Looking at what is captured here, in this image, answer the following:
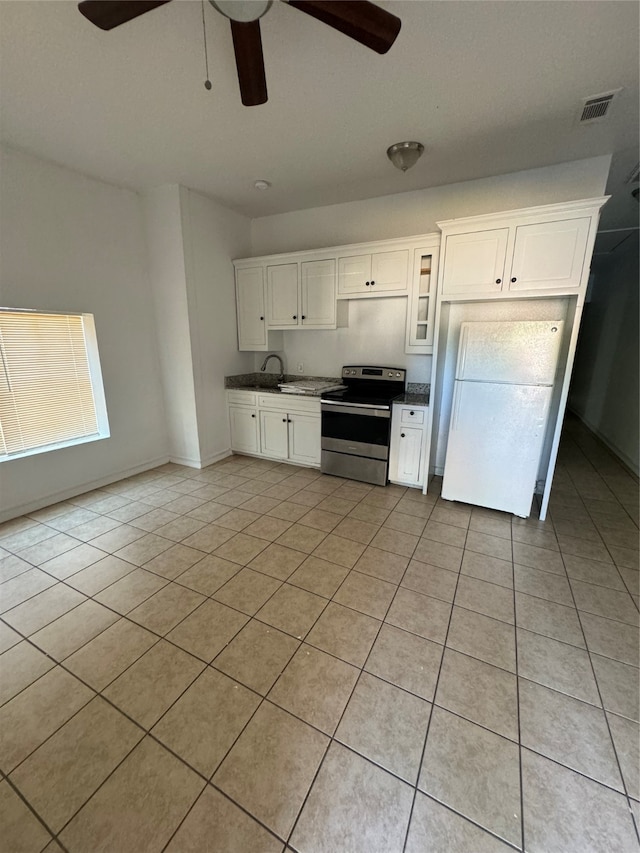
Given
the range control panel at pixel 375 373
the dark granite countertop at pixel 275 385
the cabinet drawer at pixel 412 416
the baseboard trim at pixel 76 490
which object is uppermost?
the range control panel at pixel 375 373

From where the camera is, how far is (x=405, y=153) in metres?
2.55

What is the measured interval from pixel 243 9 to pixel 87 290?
8.43 ft

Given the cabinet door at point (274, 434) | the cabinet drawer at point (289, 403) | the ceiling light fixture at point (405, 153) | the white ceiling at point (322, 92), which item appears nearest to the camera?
the white ceiling at point (322, 92)

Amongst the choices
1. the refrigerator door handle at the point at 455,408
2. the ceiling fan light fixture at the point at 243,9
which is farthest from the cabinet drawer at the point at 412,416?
the ceiling fan light fixture at the point at 243,9

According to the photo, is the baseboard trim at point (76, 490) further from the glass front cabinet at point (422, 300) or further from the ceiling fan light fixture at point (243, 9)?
the ceiling fan light fixture at point (243, 9)

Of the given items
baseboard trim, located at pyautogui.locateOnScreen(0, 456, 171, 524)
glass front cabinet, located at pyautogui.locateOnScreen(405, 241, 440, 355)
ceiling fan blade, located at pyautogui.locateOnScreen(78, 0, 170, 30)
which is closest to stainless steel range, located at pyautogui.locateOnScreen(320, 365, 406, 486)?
glass front cabinet, located at pyautogui.locateOnScreen(405, 241, 440, 355)

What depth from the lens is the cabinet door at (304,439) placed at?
3.76 meters

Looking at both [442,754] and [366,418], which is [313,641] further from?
[366,418]

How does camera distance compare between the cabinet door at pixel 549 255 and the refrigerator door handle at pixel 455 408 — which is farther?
the refrigerator door handle at pixel 455 408

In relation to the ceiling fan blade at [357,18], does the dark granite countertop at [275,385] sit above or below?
below

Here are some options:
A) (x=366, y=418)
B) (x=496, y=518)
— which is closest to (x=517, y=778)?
(x=496, y=518)

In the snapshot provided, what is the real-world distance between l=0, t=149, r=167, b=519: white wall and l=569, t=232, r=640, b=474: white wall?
5.41 meters

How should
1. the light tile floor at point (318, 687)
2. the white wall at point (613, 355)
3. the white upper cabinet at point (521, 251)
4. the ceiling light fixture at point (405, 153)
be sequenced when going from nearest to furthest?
1. the light tile floor at point (318, 687)
2. the white upper cabinet at point (521, 251)
3. the ceiling light fixture at point (405, 153)
4. the white wall at point (613, 355)

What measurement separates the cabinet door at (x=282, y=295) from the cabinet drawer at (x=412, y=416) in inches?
61.4
